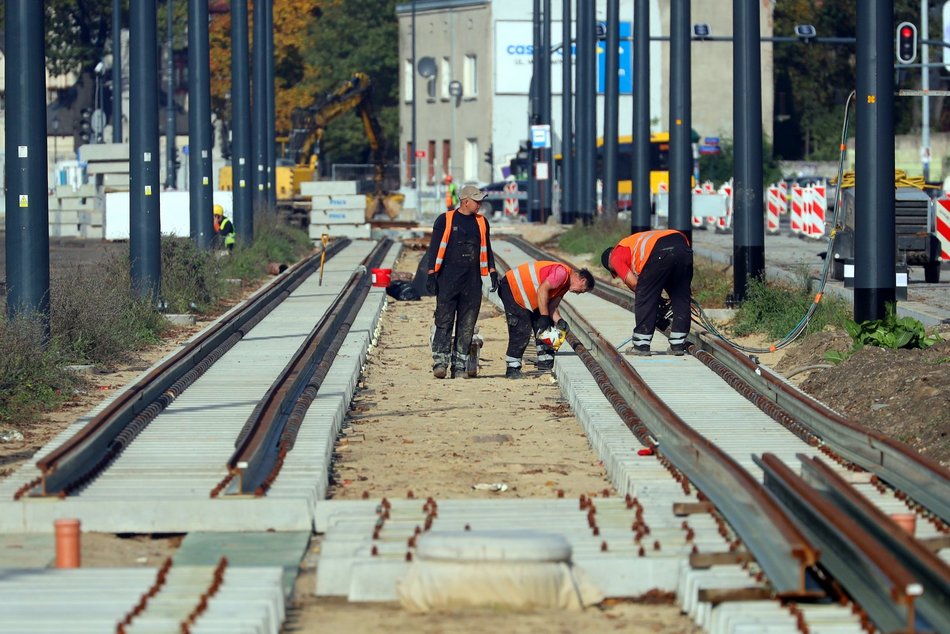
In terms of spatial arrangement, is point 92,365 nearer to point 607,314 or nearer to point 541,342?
point 541,342

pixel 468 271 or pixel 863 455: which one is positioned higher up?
pixel 468 271

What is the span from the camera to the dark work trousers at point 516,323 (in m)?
15.9

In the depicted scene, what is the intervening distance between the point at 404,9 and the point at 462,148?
7776mm

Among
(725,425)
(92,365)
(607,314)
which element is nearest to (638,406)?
(725,425)

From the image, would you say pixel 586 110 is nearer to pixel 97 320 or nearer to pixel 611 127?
pixel 611 127

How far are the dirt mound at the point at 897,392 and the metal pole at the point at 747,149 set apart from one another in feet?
24.8

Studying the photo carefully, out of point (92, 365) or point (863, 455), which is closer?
point (863, 455)

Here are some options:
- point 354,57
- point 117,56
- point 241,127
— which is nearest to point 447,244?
point 241,127

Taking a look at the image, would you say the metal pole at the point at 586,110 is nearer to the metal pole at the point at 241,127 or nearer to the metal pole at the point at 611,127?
the metal pole at the point at 611,127

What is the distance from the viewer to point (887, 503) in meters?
9.58

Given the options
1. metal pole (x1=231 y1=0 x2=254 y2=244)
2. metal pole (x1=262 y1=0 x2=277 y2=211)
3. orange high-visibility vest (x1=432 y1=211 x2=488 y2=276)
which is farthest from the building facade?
orange high-visibility vest (x1=432 y1=211 x2=488 y2=276)

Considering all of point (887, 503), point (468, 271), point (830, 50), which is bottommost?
point (887, 503)

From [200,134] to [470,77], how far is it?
52.9m

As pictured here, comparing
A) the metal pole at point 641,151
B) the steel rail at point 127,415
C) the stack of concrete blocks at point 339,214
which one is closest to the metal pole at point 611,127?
the stack of concrete blocks at point 339,214
